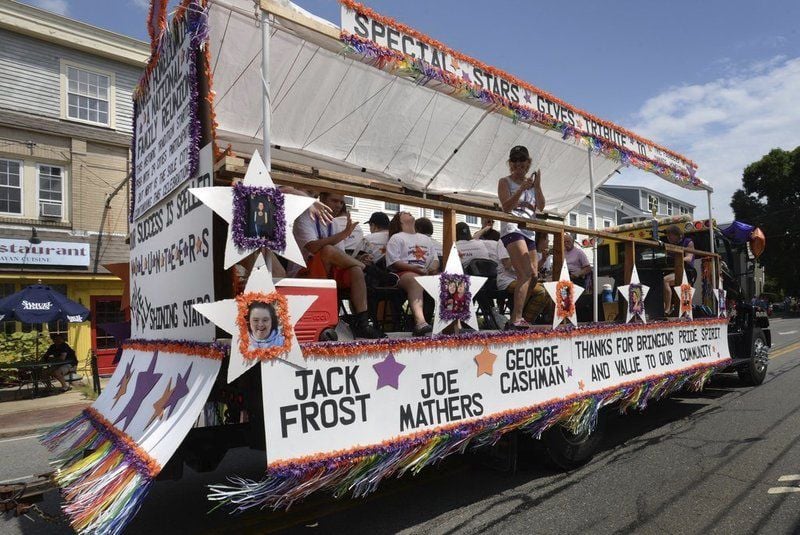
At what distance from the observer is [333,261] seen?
402 cm

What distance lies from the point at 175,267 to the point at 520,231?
271 cm

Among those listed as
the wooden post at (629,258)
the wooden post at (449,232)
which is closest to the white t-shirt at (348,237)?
the wooden post at (449,232)

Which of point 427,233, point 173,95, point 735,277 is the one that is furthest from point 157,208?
point 735,277

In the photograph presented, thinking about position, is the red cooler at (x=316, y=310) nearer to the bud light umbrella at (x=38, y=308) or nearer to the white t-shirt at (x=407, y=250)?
the white t-shirt at (x=407, y=250)

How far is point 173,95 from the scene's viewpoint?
3.81 meters

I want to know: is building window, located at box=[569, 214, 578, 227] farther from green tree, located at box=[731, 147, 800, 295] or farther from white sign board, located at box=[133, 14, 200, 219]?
white sign board, located at box=[133, 14, 200, 219]

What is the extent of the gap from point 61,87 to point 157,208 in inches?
514

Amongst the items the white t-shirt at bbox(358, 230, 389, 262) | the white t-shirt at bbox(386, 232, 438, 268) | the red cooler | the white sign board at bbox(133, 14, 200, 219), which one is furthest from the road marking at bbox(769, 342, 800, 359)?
the white sign board at bbox(133, 14, 200, 219)

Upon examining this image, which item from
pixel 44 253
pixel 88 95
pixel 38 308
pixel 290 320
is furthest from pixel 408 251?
pixel 88 95

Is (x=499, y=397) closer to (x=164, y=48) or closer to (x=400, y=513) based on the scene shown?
(x=400, y=513)

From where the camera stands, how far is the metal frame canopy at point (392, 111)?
3721 mm

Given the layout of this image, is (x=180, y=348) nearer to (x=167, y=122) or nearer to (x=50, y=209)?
(x=167, y=122)

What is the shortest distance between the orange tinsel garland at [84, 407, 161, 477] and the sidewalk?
215 inches

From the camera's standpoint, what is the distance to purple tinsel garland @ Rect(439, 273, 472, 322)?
3717 mm
